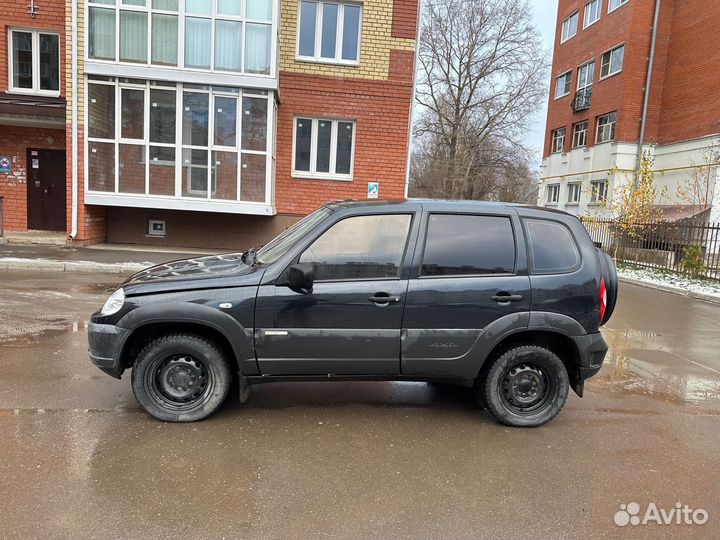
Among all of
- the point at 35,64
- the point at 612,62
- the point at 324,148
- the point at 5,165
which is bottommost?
the point at 5,165

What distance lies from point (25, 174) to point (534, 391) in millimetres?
15388

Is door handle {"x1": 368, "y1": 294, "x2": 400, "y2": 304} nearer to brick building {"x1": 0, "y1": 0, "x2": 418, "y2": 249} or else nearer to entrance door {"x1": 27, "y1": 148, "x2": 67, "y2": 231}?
brick building {"x1": 0, "y1": 0, "x2": 418, "y2": 249}

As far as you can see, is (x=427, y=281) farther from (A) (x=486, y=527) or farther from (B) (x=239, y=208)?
(B) (x=239, y=208)

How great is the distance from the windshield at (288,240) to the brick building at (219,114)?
9.29 m

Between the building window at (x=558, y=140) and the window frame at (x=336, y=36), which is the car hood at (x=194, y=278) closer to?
the window frame at (x=336, y=36)

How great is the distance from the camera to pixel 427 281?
3955 mm

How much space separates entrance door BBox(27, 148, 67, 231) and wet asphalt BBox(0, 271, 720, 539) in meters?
11.0

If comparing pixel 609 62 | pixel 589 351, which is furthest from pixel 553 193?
pixel 589 351

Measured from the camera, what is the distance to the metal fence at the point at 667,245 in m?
13.3

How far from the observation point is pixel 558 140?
3416cm

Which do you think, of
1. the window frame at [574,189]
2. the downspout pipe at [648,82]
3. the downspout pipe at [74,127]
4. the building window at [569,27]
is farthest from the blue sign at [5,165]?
the building window at [569,27]

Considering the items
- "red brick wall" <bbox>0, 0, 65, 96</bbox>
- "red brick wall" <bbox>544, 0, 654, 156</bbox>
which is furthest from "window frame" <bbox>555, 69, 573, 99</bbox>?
"red brick wall" <bbox>0, 0, 65, 96</bbox>

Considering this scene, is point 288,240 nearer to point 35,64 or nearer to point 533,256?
point 533,256

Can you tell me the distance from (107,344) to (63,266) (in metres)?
8.04
